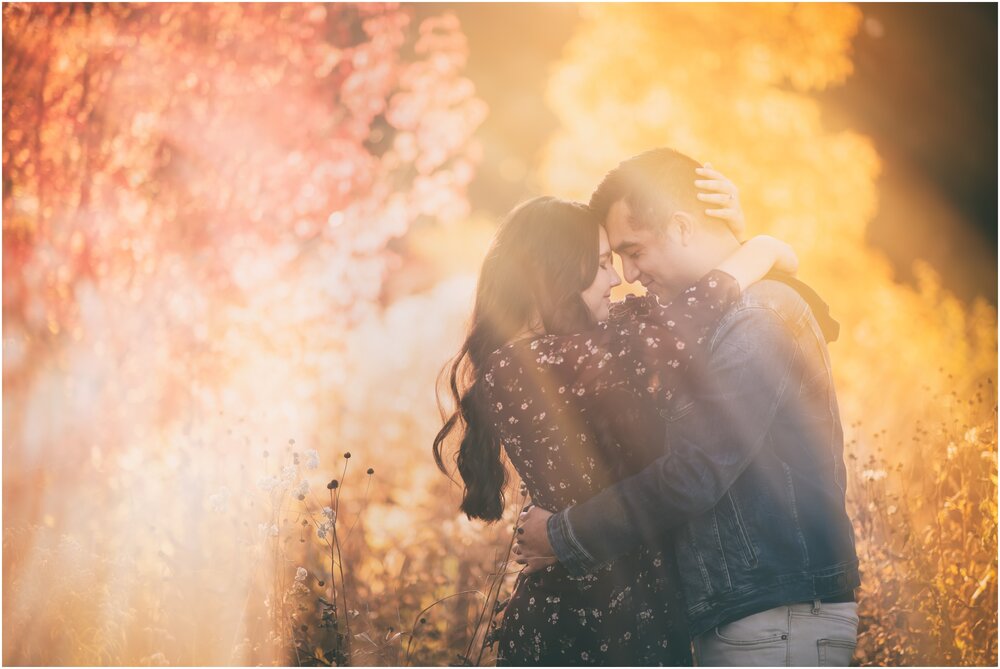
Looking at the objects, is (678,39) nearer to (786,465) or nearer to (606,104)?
(606,104)

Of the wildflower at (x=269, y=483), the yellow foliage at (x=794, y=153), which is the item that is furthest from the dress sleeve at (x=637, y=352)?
the yellow foliage at (x=794, y=153)

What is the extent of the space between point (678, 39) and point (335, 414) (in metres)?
3.08

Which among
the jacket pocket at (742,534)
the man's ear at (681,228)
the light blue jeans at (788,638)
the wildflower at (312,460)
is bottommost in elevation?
the wildflower at (312,460)

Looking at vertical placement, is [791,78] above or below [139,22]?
below

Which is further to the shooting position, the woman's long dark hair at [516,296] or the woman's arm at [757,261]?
the woman's long dark hair at [516,296]

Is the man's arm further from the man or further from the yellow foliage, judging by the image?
the yellow foliage

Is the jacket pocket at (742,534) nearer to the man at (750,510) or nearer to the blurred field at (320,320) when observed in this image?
the man at (750,510)

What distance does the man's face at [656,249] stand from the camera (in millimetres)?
2471

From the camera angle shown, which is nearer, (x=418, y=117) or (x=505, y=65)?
(x=505, y=65)

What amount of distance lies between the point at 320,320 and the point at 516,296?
10.4ft

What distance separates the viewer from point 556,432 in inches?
84.3

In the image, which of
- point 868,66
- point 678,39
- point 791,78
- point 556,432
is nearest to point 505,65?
point 678,39

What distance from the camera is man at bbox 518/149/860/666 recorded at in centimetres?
201

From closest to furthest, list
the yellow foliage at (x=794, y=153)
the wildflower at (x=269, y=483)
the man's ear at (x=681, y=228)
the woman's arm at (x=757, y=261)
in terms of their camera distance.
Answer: the woman's arm at (x=757, y=261)
the man's ear at (x=681, y=228)
the wildflower at (x=269, y=483)
the yellow foliage at (x=794, y=153)
